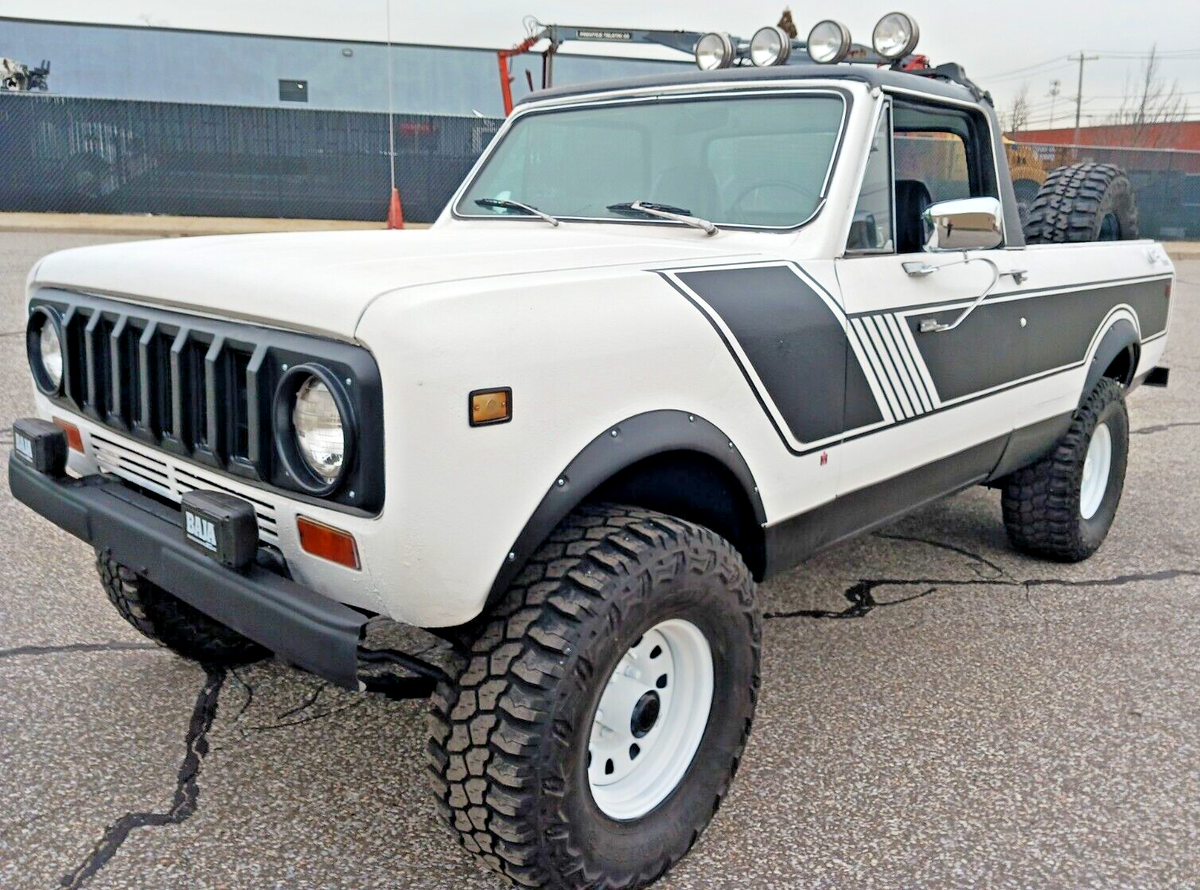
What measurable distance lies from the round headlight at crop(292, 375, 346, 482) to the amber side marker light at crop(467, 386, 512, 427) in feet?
0.85

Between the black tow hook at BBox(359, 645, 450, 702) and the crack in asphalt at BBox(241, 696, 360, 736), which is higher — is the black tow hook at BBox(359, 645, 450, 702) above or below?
above

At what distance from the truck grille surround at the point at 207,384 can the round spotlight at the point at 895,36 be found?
8.18 feet

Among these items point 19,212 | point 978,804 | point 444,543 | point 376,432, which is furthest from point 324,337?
point 19,212

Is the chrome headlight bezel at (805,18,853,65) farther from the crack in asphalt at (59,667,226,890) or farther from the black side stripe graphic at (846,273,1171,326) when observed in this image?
the crack in asphalt at (59,667,226,890)

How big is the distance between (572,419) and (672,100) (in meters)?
1.79

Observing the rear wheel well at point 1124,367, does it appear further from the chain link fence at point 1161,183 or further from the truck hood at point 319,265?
the chain link fence at point 1161,183

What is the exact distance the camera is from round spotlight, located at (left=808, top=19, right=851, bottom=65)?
3.57 metres

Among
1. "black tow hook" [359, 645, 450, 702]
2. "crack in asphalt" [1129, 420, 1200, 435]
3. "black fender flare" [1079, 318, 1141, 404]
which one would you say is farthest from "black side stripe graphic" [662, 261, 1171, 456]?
"crack in asphalt" [1129, 420, 1200, 435]

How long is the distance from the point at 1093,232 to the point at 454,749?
12.7 ft

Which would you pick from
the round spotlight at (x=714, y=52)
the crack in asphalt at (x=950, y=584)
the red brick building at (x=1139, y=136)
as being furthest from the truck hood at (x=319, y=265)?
the red brick building at (x=1139, y=136)

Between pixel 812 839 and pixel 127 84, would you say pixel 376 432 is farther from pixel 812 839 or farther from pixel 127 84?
pixel 127 84

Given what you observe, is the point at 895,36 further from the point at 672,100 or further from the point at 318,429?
the point at 318,429

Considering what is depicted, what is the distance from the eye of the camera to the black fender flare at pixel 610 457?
2164 millimetres

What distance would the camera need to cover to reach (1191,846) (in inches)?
104
